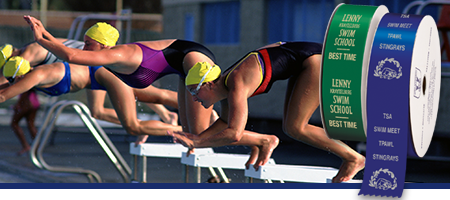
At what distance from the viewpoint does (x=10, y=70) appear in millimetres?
4957

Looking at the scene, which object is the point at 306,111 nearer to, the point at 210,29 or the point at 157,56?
the point at 157,56

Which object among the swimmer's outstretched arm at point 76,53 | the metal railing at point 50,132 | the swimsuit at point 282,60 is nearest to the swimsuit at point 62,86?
the metal railing at point 50,132

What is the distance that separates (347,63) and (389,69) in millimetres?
268

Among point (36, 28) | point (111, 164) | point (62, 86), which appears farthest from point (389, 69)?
point (111, 164)

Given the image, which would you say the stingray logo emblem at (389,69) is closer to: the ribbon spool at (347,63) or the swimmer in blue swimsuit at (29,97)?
the ribbon spool at (347,63)

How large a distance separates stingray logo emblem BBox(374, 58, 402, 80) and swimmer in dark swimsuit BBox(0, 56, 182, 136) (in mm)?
2516

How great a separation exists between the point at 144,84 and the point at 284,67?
1225 mm

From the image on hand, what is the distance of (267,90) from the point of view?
3879 millimetres

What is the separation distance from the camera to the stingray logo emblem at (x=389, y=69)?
119 inches

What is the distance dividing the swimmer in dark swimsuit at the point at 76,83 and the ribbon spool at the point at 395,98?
2349 mm

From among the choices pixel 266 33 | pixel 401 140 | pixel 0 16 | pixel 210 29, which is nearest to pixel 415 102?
pixel 401 140

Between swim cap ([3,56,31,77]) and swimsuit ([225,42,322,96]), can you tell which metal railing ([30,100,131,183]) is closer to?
swim cap ([3,56,31,77])

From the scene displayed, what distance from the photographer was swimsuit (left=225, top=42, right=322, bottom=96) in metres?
3.73

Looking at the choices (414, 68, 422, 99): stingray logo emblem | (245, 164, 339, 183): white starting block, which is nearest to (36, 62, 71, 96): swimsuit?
(245, 164, 339, 183): white starting block
